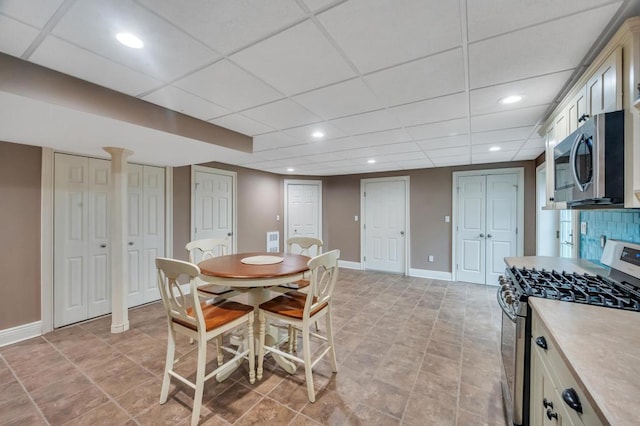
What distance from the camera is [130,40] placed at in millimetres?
1373

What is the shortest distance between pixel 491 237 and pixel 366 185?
2.66m

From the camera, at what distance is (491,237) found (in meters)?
4.72

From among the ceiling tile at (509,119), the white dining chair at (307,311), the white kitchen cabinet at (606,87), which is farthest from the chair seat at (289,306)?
the ceiling tile at (509,119)

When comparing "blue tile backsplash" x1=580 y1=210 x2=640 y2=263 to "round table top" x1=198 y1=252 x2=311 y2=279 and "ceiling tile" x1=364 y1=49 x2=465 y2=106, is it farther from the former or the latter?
"round table top" x1=198 y1=252 x2=311 y2=279

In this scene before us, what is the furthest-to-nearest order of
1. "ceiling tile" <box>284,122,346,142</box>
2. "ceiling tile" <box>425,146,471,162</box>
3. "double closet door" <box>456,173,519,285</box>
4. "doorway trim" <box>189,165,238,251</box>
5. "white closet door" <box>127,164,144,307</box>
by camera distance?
"double closet door" <box>456,173,519,285</box>
"doorway trim" <box>189,165,238,251</box>
"ceiling tile" <box>425,146,471,162</box>
"white closet door" <box>127,164,144,307</box>
"ceiling tile" <box>284,122,346,142</box>

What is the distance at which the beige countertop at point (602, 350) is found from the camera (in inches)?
25.2

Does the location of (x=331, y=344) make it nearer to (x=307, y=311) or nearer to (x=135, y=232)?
(x=307, y=311)

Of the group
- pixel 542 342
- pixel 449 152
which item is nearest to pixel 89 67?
pixel 542 342

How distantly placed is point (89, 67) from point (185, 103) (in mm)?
638

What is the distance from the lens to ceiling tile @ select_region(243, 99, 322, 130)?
2.25 meters

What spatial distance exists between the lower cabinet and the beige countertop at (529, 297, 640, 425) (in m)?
0.05

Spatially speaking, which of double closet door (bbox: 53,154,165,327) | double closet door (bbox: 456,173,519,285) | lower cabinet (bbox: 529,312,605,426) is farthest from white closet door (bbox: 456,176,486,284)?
double closet door (bbox: 53,154,165,327)

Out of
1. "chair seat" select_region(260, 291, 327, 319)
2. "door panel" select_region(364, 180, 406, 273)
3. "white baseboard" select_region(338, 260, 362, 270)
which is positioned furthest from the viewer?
"white baseboard" select_region(338, 260, 362, 270)

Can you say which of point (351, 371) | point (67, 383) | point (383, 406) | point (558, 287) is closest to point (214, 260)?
point (67, 383)
